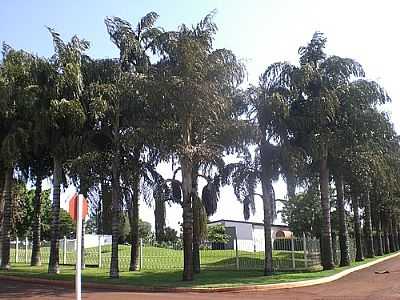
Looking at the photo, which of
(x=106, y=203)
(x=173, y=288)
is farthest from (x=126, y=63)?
(x=173, y=288)

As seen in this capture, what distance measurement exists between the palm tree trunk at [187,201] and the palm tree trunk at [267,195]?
4.43 meters

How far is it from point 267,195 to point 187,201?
5.24 metres

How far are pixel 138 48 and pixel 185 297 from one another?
13.8 metres

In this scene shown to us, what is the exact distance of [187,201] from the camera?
72.7 feet

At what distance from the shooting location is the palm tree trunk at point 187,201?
2173 cm

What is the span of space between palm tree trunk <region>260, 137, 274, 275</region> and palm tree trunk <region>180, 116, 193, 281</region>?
14.5ft

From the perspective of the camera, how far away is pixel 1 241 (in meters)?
27.9

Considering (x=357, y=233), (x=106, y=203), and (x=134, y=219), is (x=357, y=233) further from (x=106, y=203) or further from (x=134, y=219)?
(x=106, y=203)

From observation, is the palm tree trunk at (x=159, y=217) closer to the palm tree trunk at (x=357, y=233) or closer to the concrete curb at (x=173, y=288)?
the concrete curb at (x=173, y=288)

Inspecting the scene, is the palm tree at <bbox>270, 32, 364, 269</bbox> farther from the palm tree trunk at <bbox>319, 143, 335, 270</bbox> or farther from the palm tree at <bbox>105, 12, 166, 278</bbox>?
the palm tree at <bbox>105, 12, 166, 278</bbox>

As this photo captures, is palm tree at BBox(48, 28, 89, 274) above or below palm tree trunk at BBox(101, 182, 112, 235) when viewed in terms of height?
above

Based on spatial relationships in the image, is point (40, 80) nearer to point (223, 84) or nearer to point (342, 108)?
point (223, 84)

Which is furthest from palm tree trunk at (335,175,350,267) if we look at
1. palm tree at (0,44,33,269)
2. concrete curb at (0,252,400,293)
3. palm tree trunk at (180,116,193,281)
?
palm tree at (0,44,33,269)

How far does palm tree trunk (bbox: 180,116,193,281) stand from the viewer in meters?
21.7
